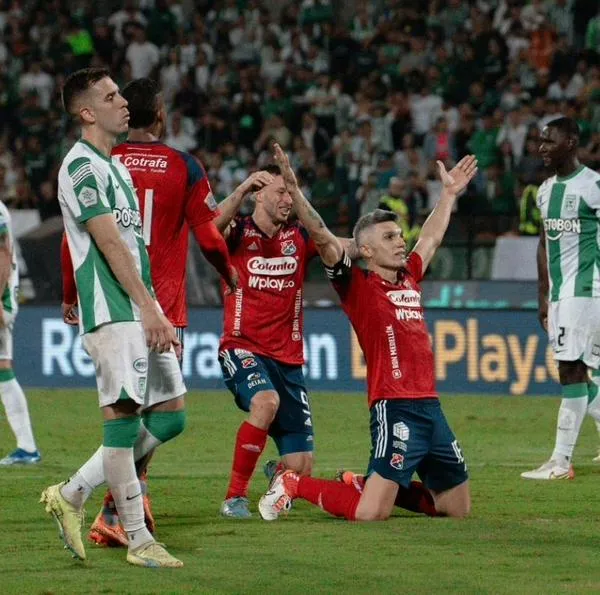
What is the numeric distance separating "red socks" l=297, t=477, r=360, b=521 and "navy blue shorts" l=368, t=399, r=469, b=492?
0.19 m

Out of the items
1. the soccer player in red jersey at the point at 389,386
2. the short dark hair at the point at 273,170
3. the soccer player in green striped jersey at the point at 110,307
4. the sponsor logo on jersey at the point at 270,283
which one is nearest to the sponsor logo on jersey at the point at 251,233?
the sponsor logo on jersey at the point at 270,283

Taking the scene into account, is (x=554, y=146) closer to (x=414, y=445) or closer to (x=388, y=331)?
(x=388, y=331)

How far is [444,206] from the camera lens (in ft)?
28.5

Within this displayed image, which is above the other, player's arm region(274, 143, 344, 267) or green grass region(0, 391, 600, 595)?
player's arm region(274, 143, 344, 267)

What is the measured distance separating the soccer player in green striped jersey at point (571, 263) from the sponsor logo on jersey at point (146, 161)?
363cm

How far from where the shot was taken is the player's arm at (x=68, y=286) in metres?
7.27

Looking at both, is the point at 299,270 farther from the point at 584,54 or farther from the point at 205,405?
the point at 584,54

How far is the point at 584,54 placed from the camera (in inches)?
835

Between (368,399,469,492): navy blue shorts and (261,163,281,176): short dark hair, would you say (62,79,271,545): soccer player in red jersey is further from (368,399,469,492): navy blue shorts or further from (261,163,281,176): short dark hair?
(368,399,469,492): navy blue shorts

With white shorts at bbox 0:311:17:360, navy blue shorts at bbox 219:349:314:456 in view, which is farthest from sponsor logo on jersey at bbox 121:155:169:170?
white shorts at bbox 0:311:17:360

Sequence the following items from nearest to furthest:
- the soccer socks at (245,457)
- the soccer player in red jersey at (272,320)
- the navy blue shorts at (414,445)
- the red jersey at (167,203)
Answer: the red jersey at (167,203)
the navy blue shorts at (414,445)
the soccer socks at (245,457)
the soccer player in red jersey at (272,320)

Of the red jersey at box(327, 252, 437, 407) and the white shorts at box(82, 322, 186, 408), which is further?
the red jersey at box(327, 252, 437, 407)

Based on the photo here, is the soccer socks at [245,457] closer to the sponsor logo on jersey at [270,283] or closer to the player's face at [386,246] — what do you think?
the sponsor logo on jersey at [270,283]

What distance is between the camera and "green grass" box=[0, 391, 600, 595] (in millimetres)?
6316
